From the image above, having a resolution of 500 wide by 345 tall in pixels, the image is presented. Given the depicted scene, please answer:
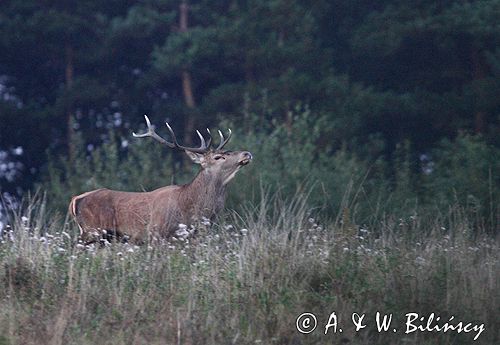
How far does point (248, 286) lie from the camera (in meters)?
7.84

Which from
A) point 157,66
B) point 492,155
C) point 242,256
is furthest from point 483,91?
point 242,256

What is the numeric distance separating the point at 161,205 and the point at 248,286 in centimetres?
469

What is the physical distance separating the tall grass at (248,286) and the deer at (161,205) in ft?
9.92

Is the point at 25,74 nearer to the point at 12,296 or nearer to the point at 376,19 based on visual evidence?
the point at 376,19

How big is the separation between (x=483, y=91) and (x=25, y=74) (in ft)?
38.5

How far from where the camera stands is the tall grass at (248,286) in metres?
7.26

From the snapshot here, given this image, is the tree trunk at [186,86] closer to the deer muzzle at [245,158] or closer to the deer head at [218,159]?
the deer head at [218,159]

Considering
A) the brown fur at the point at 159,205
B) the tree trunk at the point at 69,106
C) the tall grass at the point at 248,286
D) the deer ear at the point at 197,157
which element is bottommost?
the tree trunk at the point at 69,106

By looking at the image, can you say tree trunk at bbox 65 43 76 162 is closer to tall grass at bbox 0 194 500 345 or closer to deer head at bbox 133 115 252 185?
deer head at bbox 133 115 252 185

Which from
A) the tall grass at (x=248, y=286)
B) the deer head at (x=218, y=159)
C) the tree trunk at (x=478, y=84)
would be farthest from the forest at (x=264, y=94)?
the tall grass at (x=248, y=286)

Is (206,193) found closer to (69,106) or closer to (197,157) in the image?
(197,157)

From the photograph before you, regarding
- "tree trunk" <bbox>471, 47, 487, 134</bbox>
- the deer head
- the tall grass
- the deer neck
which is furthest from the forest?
the tall grass

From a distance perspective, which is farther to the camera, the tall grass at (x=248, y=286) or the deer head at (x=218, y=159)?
the deer head at (x=218, y=159)

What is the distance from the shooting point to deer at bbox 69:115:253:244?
1210 cm
